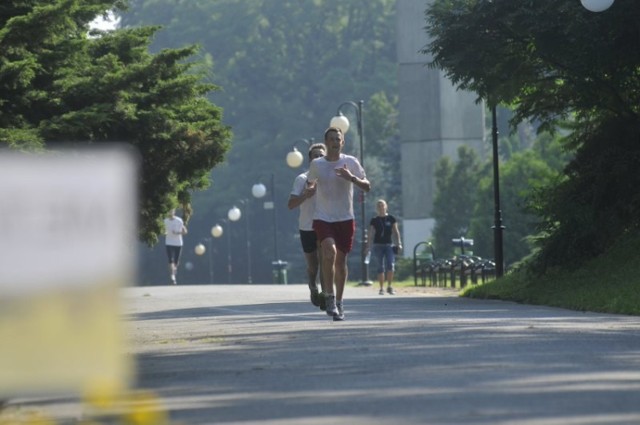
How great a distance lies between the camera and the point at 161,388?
39.4ft

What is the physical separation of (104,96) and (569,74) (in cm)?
770

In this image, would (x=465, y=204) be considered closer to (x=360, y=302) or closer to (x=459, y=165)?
(x=459, y=165)

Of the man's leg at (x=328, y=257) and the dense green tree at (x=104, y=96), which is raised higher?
the dense green tree at (x=104, y=96)

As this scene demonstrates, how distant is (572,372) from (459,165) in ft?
233

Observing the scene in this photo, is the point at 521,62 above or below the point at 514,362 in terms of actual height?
above

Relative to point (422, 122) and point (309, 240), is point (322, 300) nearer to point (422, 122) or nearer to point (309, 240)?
point (309, 240)

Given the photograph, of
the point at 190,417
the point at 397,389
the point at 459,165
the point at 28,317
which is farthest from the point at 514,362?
the point at 459,165

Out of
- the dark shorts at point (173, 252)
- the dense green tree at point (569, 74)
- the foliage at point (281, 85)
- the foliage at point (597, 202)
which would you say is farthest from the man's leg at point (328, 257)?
the foliage at point (281, 85)

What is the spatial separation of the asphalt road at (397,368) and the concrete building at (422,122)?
57440 mm

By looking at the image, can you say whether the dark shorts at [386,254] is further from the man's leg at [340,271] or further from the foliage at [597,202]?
the man's leg at [340,271]

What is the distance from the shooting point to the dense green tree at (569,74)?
2673 cm

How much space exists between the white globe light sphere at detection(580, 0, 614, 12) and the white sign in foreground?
15.4 metres

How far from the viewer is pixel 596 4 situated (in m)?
24.4

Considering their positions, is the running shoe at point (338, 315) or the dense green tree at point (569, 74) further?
the dense green tree at point (569, 74)
